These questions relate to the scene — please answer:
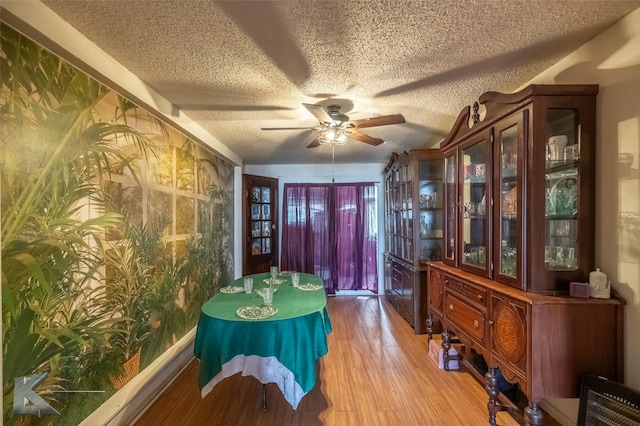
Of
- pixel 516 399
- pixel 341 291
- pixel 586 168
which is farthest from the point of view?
pixel 341 291

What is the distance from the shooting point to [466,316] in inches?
81.7

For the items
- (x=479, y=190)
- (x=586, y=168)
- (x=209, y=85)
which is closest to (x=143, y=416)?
(x=209, y=85)

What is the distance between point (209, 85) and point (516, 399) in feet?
10.9

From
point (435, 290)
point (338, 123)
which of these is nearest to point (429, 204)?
point (435, 290)

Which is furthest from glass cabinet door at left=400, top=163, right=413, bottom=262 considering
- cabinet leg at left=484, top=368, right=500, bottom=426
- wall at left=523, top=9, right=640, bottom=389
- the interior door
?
the interior door

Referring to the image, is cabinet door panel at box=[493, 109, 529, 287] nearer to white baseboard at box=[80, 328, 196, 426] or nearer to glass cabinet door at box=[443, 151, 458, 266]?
glass cabinet door at box=[443, 151, 458, 266]

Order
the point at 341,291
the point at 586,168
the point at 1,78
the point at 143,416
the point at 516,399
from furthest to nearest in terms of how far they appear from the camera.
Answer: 1. the point at 341,291
2. the point at 516,399
3. the point at 143,416
4. the point at 586,168
5. the point at 1,78

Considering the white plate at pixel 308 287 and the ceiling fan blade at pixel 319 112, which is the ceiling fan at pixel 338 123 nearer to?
the ceiling fan blade at pixel 319 112

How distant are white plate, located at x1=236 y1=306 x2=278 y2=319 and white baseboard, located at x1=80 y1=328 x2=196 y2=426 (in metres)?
0.92

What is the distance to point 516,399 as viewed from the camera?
2.15 meters

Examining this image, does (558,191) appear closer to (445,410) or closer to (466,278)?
(466,278)

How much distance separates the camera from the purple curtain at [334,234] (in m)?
5.09

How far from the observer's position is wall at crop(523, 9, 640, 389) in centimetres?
142

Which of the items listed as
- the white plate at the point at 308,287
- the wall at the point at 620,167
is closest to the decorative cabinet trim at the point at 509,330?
the wall at the point at 620,167
